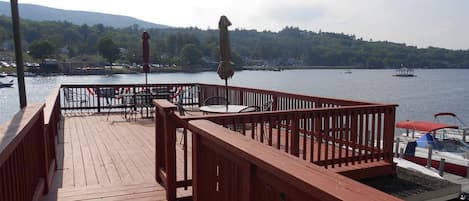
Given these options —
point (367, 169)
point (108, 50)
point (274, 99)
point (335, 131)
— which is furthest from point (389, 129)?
point (108, 50)

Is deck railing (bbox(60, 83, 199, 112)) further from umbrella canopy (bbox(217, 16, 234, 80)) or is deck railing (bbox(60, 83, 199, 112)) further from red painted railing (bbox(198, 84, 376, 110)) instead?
umbrella canopy (bbox(217, 16, 234, 80))

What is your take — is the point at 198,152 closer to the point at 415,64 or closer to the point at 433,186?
the point at 433,186

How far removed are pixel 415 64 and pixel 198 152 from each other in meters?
119

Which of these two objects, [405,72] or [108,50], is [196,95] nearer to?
[108,50]

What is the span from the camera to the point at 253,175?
1.71m

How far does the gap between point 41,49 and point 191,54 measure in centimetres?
3479

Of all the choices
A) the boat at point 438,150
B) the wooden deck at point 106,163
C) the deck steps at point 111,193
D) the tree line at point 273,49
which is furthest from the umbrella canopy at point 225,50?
the tree line at point 273,49

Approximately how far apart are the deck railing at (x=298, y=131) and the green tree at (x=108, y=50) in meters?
87.8

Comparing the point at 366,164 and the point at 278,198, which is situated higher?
the point at 278,198

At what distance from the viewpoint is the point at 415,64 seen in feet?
355

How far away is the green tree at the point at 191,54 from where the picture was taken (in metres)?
82.1

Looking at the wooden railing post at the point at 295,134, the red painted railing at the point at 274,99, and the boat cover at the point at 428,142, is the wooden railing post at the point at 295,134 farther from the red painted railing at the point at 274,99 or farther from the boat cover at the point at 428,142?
the boat cover at the point at 428,142

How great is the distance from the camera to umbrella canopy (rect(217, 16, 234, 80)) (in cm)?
755

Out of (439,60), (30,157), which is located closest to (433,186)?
Answer: (30,157)
